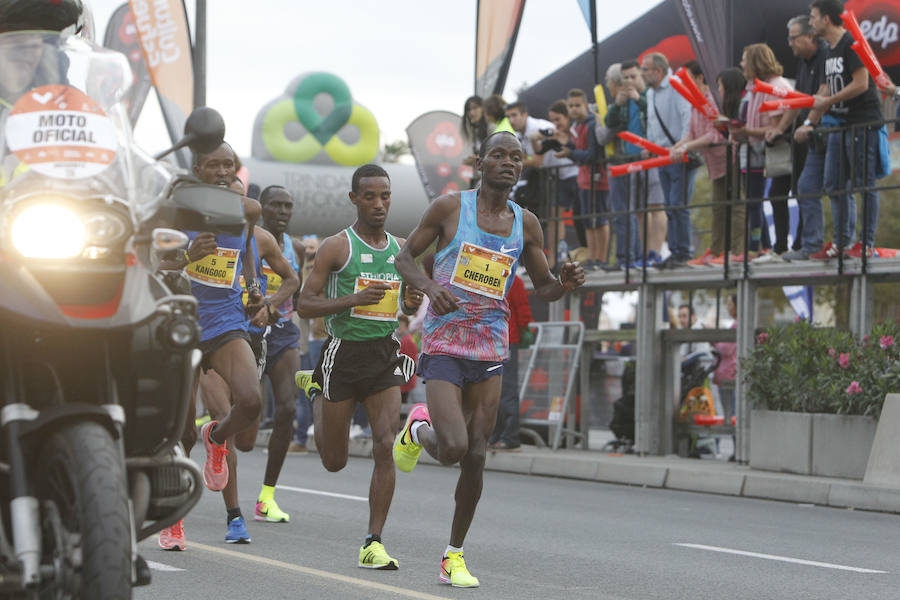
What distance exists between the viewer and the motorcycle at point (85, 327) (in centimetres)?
412

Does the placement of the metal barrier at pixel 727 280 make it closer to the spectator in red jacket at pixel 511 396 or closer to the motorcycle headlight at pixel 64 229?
the spectator in red jacket at pixel 511 396

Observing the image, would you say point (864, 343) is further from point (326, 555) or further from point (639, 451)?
point (326, 555)

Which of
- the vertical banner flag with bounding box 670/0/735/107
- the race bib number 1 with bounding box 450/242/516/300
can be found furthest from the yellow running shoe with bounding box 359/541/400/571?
the vertical banner flag with bounding box 670/0/735/107

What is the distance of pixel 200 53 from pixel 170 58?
22.6 inches

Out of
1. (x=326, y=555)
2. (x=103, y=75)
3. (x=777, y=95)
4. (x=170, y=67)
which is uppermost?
(x=170, y=67)

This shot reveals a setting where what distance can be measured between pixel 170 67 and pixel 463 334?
574 inches

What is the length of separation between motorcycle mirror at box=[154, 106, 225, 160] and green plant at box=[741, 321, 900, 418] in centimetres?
997

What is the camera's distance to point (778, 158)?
1512cm

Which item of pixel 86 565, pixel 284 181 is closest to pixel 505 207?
pixel 86 565

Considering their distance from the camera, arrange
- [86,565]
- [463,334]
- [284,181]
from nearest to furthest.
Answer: [86,565], [463,334], [284,181]

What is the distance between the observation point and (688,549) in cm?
946

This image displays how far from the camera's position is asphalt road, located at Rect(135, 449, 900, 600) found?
7.55 m

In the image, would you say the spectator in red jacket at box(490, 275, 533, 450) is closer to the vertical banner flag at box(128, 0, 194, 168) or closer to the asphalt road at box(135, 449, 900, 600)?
A: the asphalt road at box(135, 449, 900, 600)

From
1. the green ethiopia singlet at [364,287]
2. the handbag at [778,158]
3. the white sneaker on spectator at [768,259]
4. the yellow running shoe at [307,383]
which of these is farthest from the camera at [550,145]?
the green ethiopia singlet at [364,287]
